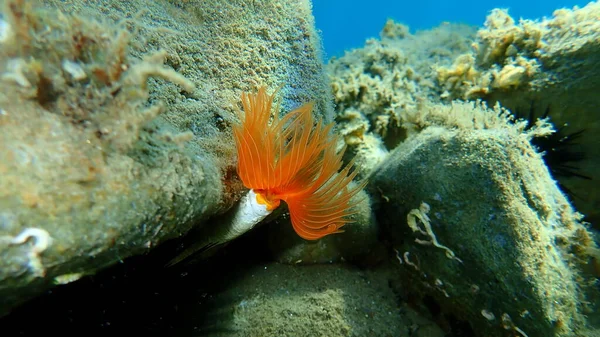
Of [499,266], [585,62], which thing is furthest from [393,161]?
[585,62]

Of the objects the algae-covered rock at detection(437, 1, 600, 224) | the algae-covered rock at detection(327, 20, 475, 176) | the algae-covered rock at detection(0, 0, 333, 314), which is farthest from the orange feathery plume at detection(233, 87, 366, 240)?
the algae-covered rock at detection(437, 1, 600, 224)

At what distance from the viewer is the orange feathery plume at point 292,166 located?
75.0 inches

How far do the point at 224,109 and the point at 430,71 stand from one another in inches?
159

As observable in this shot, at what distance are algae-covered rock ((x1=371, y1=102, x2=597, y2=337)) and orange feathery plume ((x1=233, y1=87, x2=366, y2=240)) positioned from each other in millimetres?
805

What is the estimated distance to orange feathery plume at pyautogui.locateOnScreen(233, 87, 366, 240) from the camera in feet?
6.25

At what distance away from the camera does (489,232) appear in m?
2.34

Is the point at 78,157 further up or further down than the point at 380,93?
further down

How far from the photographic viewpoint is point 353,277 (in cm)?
298

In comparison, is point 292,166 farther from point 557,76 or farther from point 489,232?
point 557,76

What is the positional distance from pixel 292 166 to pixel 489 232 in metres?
1.47

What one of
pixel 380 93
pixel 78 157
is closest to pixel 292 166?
pixel 78 157

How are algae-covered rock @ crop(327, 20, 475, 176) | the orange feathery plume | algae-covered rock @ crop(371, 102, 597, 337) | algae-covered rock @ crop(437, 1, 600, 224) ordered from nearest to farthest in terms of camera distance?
the orange feathery plume
algae-covered rock @ crop(371, 102, 597, 337)
algae-covered rock @ crop(437, 1, 600, 224)
algae-covered rock @ crop(327, 20, 475, 176)

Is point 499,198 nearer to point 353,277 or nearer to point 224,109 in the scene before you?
point 353,277

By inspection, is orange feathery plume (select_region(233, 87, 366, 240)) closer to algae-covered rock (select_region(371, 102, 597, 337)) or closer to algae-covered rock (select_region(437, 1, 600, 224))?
algae-covered rock (select_region(371, 102, 597, 337))
